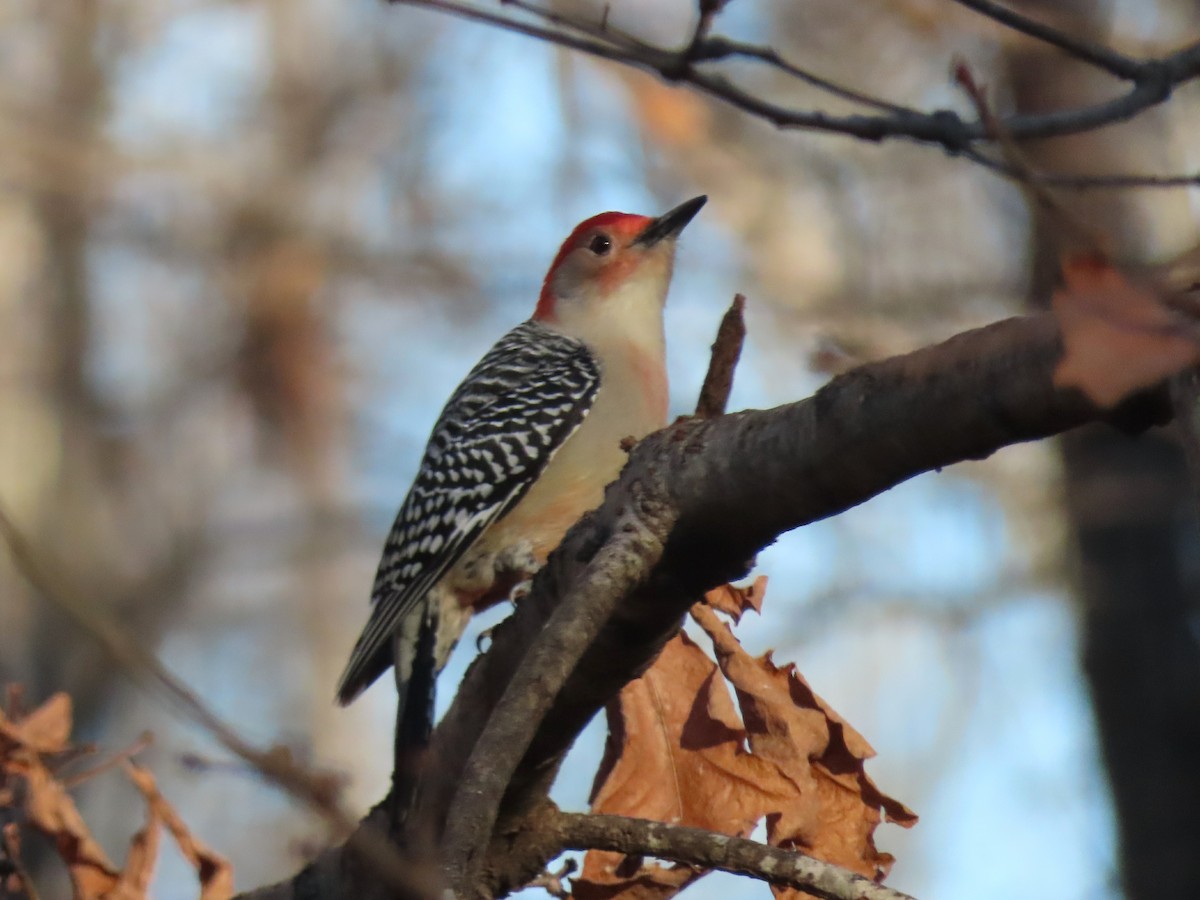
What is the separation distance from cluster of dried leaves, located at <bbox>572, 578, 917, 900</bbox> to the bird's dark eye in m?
3.79

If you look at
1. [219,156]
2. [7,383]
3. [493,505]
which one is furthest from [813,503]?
[219,156]

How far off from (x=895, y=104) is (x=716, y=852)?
71.3 inches

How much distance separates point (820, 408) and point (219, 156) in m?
12.9

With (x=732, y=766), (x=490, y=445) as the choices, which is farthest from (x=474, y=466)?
→ (x=732, y=766)

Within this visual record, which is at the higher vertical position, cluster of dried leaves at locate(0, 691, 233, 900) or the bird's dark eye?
the bird's dark eye

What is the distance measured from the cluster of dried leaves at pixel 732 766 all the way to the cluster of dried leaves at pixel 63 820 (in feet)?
3.54

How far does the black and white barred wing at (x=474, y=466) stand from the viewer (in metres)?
6.02

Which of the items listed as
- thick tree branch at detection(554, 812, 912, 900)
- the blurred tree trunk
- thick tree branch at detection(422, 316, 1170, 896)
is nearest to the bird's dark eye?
the blurred tree trunk

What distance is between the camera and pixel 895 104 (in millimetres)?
2676

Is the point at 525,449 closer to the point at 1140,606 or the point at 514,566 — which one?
the point at 514,566

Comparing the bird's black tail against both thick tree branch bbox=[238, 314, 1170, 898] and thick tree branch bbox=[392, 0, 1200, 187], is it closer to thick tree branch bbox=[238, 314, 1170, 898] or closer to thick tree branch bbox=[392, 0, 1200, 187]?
thick tree branch bbox=[238, 314, 1170, 898]

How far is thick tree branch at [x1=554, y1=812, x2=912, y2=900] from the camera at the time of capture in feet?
11.1

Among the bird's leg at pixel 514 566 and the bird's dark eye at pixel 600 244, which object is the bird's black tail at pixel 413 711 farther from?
the bird's dark eye at pixel 600 244

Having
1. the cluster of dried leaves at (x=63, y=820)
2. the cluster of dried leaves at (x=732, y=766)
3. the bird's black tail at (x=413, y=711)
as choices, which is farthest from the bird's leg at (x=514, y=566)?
the cluster of dried leaves at (x=63, y=820)
